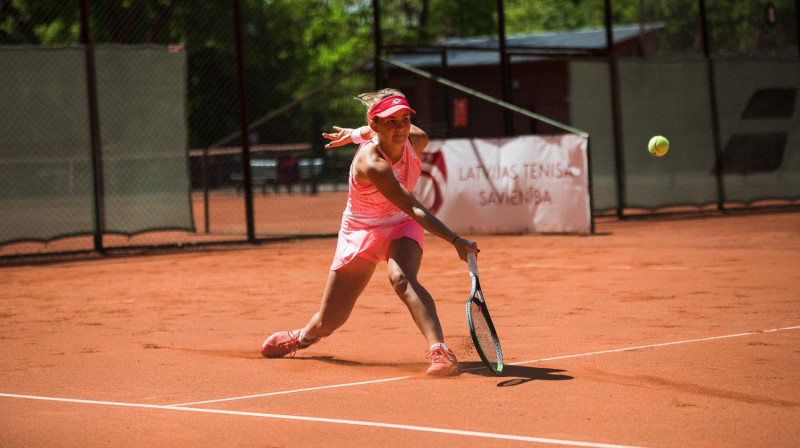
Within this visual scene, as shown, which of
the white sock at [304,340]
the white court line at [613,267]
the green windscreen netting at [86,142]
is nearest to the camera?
the white sock at [304,340]

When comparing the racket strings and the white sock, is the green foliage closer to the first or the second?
the white sock

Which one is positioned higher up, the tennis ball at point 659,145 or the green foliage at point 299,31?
the green foliage at point 299,31

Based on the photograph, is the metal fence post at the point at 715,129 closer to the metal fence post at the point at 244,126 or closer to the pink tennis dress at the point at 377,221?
the metal fence post at the point at 244,126

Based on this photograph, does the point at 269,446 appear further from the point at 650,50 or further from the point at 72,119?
the point at 650,50

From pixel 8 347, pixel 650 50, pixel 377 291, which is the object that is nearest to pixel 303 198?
pixel 650 50

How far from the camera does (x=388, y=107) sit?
584 centimetres

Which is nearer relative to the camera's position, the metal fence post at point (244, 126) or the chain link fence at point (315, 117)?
the chain link fence at point (315, 117)

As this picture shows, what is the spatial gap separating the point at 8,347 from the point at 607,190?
12481mm

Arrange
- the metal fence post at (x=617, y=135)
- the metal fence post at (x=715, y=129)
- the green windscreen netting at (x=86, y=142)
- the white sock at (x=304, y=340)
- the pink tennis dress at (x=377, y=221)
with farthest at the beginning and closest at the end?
the metal fence post at (x=715, y=129)
the metal fence post at (x=617, y=135)
the green windscreen netting at (x=86, y=142)
the white sock at (x=304, y=340)
the pink tennis dress at (x=377, y=221)

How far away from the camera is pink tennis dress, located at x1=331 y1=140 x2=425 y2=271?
20.2ft

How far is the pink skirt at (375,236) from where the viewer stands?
6199 mm

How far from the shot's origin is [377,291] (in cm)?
1014

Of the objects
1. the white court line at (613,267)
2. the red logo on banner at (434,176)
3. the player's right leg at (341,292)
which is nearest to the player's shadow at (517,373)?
the player's right leg at (341,292)

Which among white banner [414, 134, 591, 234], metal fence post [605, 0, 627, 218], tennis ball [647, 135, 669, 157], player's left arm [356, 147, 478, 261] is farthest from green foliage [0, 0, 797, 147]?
player's left arm [356, 147, 478, 261]
